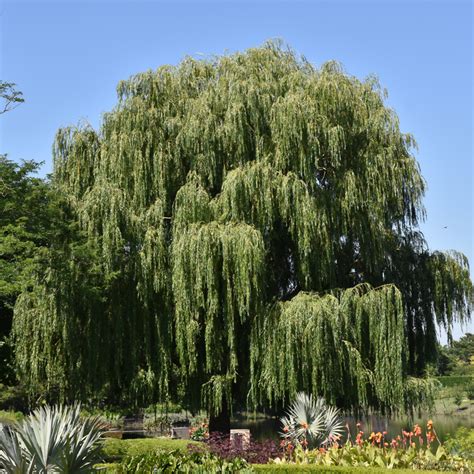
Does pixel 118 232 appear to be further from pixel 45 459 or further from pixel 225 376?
pixel 45 459

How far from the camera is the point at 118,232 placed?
55.9ft

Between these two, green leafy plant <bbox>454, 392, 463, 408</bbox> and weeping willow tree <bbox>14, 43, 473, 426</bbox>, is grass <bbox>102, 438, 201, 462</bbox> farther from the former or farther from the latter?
green leafy plant <bbox>454, 392, 463, 408</bbox>

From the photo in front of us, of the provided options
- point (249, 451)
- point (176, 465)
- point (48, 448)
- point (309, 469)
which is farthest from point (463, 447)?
point (48, 448)

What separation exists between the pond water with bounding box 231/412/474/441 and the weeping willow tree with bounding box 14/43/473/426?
1.91 m

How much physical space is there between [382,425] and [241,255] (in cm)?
1805

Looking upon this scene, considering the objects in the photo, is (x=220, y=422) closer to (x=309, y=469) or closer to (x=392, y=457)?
(x=309, y=469)

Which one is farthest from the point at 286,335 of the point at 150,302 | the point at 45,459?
the point at 45,459

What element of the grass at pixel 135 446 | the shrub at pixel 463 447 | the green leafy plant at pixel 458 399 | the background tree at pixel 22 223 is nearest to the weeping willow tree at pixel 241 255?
the background tree at pixel 22 223

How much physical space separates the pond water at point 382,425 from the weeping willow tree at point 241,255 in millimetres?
1908

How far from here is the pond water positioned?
20.1 metres

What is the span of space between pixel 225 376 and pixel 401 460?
20.8 ft

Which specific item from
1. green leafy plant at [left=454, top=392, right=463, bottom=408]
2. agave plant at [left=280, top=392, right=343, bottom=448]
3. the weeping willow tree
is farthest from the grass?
green leafy plant at [left=454, top=392, right=463, bottom=408]

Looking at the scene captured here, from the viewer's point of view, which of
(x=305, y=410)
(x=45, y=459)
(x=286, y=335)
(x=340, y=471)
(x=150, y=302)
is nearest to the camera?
(x=45, y=459)

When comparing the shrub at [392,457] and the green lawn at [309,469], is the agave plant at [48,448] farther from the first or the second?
the shrub at [392,457]
